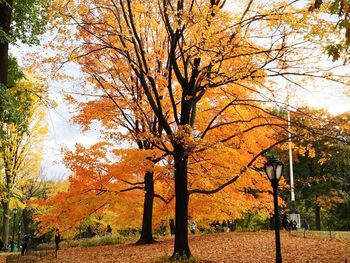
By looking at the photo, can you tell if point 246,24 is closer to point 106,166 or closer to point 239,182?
point 239,182

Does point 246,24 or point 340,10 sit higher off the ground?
point 246,24

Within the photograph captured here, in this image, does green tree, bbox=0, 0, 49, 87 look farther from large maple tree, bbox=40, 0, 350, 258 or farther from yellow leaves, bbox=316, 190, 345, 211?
yellow leaves, bbox=316, 190, 345, 211

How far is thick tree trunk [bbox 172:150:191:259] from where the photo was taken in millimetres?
11570

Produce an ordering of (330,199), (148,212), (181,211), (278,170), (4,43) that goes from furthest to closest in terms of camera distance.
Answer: (330,199)
(148,212)
(181,211)
(4,43)
(278,170)

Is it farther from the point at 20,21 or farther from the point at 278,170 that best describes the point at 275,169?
the point at 20,21

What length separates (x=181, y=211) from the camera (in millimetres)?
11922

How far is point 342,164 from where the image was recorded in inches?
1501

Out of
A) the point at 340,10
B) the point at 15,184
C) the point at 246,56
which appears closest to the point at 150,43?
the point at 246,56

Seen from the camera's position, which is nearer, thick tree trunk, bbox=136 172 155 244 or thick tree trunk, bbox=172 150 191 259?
thick tree trunk, bbox=172 150 191 259

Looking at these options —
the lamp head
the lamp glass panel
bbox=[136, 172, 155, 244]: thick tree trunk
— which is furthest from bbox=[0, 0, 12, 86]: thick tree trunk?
bbox=[136, 172, 155, 244]: thick tree trunk

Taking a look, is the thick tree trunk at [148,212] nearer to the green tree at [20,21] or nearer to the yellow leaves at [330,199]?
the green tree at [20,21]

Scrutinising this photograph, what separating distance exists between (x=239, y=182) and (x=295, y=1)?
9.72 metres

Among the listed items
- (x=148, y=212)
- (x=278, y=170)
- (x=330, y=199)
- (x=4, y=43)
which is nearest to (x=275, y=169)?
(x=278, y=170)

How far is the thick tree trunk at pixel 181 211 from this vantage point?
38.0 ft
